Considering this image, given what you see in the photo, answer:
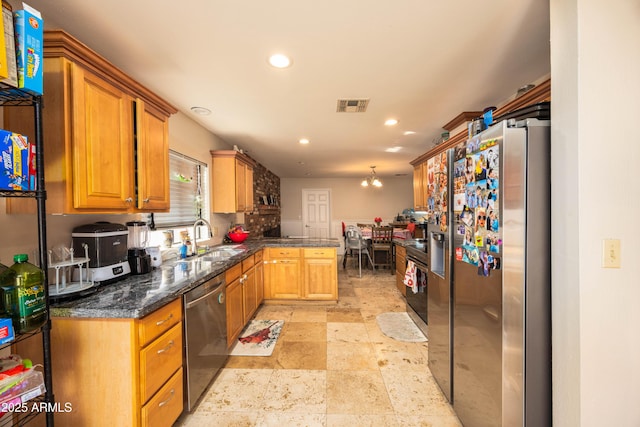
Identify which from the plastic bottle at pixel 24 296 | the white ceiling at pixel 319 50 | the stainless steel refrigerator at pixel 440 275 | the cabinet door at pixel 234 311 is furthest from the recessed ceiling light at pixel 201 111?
the stainless steel refrigerator at pixel 440 275

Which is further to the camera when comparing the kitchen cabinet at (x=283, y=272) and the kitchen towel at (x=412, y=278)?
the kitchen cabinet at (x=283, y=272)

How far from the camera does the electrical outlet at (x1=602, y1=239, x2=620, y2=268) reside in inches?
41.0

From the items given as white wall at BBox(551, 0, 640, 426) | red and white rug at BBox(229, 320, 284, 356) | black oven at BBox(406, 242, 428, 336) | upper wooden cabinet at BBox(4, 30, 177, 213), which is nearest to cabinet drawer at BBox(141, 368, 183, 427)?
red and white rug at BBox(229, 320, 284, 356)

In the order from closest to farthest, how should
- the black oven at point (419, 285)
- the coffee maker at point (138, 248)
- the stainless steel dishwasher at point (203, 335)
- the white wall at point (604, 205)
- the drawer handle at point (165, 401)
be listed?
the white wall at point (604, 205)
the drawer handle at point (165, 401)
the stainless steel dishwasher at point (203, 335)
the coffee maker at point (138, 248)
the black oven at point (419, 285)

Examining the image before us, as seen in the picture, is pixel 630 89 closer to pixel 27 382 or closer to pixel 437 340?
pixel 437 340

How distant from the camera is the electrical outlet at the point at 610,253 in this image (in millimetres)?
1042

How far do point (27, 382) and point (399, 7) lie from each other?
225cm

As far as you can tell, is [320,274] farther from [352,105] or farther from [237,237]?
[352,105]

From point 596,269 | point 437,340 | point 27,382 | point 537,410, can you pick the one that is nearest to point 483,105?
point 596,269

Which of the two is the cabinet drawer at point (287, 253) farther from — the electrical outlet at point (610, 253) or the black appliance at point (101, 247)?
the electrical outlet at point (610, 253)

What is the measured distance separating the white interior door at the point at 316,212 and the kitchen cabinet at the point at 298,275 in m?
4.47

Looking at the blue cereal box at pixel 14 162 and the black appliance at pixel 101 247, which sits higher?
the blue cereal box at pixel 14 162

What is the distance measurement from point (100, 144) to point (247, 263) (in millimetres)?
1809

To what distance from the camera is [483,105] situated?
250 cm
